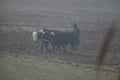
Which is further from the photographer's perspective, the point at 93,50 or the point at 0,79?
the point at 93,50

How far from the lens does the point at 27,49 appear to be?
616 inches

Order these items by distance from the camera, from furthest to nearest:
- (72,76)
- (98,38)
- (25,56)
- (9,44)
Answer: (98,38) → (9,44) → (25,56) → (72,76)

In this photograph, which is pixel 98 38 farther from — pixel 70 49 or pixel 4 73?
pixel 4 73

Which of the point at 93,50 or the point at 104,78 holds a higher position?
the point at 104,78

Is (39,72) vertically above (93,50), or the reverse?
(39,72)

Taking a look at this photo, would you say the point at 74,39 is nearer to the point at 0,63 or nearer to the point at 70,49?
the point at 70,49

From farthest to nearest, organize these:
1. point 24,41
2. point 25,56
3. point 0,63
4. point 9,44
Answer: point 24,41
point 9,44
point 25,56
point 0,63

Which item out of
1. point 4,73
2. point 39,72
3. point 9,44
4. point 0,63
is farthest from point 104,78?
point 9,44

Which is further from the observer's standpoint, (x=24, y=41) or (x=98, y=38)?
(x=98, y=38)

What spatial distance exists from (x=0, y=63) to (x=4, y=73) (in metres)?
1.91

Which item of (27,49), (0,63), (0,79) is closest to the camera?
(0,79)

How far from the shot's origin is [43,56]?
559 inches

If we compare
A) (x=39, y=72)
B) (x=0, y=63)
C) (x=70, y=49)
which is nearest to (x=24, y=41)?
(x=70, y=49)

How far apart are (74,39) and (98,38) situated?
472 centimetres
